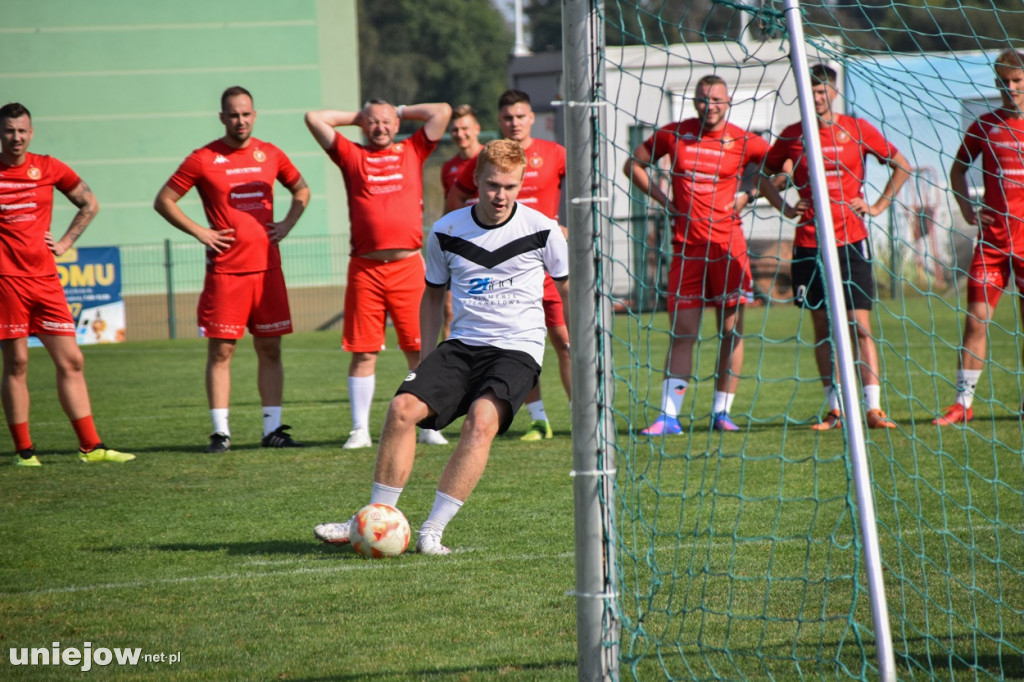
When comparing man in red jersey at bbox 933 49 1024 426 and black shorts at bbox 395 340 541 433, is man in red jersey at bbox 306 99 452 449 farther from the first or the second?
man in red jersey at bbox 933 49 1024 426

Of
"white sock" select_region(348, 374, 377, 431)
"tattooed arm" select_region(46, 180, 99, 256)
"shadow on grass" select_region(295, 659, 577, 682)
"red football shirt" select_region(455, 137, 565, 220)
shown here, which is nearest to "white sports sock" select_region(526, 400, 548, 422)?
"white sock" select_region(348, 374, 377, 431)

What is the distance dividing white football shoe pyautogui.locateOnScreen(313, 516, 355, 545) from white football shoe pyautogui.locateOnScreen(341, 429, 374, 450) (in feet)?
9.20

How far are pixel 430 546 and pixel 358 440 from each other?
3.15 metres

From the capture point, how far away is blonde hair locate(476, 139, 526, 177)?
4805 millimetres

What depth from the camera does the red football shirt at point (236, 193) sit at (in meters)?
7.96

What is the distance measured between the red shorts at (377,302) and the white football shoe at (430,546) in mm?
3114

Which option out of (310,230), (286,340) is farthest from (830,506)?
(310,230)

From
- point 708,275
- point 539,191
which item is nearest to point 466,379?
point 539,191

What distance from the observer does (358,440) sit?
26.3 feet

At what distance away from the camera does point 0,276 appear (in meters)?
7.50

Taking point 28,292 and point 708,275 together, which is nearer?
point 28,292

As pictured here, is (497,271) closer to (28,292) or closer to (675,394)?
(675,394)

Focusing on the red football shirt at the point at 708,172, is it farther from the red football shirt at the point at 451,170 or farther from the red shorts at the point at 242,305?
the red shorts at the point at 242,305

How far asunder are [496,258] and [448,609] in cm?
167
